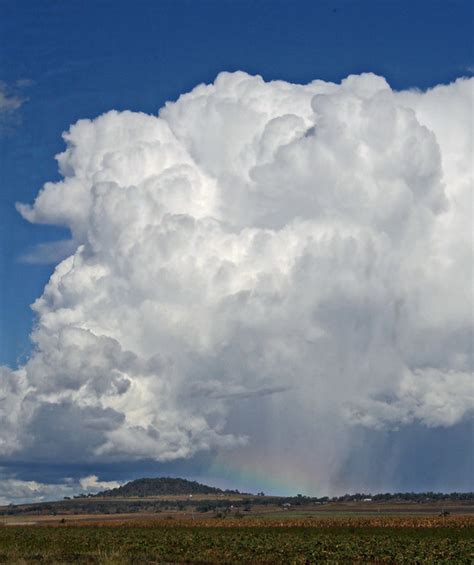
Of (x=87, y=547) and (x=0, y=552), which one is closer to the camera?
(x=0, y=552)

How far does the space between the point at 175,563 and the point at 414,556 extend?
22770 mm

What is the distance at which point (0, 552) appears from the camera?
8419 cm

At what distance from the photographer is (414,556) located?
79.3m

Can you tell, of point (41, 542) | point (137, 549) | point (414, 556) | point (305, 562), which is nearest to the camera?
point (305, 562)

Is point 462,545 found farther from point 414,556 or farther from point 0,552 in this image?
point 0,552

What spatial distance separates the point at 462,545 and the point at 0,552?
49.3 metres

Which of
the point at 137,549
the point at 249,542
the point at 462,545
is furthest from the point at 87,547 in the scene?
the point at 462,545

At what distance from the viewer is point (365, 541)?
329ft

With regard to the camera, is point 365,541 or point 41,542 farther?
point 41,542

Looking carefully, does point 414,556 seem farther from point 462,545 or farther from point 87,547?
point 87,547

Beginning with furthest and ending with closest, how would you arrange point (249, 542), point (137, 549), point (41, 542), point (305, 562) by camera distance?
1. point (41, 542)
2. point (249, 542)
3. point (137, 549)
4. point (305, 562)

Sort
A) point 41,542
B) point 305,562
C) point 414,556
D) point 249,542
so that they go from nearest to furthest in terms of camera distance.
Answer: point 305,562, point 414,556, point 249,542, point 41,542

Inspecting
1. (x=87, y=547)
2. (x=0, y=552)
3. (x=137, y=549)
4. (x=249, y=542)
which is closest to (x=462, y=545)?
(x=249, y=542)

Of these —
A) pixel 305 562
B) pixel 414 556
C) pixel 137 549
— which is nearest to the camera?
pixel 305 562
